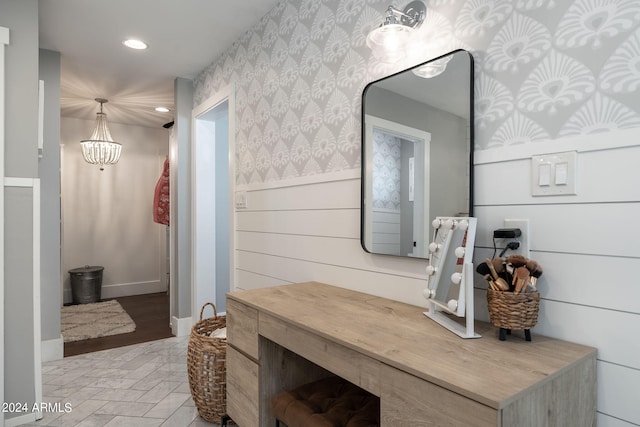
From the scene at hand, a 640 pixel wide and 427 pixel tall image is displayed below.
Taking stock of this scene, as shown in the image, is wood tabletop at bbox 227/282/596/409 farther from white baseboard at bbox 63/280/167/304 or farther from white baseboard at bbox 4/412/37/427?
white baseboard at bbox 63/280/167/304

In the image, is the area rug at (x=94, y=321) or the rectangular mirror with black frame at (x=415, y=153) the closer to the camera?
the rectangular mirror with black frame at (x=415, y=153)

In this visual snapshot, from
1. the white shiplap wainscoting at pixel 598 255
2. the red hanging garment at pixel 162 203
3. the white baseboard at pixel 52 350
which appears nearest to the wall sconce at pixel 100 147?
the red hanging garment at pixel 162 203

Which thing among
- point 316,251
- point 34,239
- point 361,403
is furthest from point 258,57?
point 361,403

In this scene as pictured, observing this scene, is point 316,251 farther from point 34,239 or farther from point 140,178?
point 140,178

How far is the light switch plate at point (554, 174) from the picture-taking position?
1082mm

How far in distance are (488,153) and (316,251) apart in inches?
42.2

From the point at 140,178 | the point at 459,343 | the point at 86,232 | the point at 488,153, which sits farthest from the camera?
the point at 140,178

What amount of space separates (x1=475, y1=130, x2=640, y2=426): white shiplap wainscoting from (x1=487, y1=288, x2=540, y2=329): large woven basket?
130 mm

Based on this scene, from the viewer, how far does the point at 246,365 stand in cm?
166

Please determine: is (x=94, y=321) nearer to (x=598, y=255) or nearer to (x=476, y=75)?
(x=476, y=75)

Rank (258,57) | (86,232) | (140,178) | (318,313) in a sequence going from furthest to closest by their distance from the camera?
(140,178)
(86,232)
(258,57)
(318,313)

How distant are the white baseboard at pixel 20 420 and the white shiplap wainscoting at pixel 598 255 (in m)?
2.52

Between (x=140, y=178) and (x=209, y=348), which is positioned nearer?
(x=209, y=348)

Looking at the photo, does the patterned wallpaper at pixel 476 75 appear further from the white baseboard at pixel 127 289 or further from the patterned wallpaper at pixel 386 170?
the white baseboard at pixel 127 289
